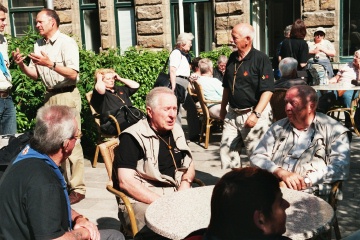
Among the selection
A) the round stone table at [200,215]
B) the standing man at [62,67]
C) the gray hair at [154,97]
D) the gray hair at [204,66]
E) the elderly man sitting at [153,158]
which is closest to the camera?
the round stone table at [200,215]

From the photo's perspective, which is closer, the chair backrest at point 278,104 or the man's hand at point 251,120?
the man's hand at point 251,120

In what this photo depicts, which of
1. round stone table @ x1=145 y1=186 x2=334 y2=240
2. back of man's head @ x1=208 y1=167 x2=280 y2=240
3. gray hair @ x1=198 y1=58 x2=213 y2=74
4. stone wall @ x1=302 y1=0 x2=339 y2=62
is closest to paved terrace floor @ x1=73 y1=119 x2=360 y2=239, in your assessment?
gray hair @ x1=198 y1=58 x2=213 y2=74

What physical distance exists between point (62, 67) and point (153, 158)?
2.18 meters

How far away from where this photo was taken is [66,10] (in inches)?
646

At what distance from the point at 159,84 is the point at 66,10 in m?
8.38

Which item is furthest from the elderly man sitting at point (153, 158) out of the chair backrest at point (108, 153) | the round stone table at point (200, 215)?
the round stone table at point (200, 215)

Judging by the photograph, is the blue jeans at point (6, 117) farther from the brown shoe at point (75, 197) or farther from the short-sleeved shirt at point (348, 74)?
the short-sleeved shirt at point (348, 74)

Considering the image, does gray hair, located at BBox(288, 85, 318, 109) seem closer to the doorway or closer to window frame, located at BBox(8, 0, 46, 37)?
the doorway

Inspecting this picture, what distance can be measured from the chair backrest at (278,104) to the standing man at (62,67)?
7.69 feet

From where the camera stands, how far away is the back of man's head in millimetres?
2342

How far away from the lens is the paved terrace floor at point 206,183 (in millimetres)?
5795

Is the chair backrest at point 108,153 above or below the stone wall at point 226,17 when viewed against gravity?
below

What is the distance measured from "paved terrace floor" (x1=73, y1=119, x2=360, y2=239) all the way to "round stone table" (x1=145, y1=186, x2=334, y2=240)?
182 centimetres

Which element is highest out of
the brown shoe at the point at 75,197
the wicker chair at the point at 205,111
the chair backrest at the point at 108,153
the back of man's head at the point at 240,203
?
the back of man's head at the point at 240,203
